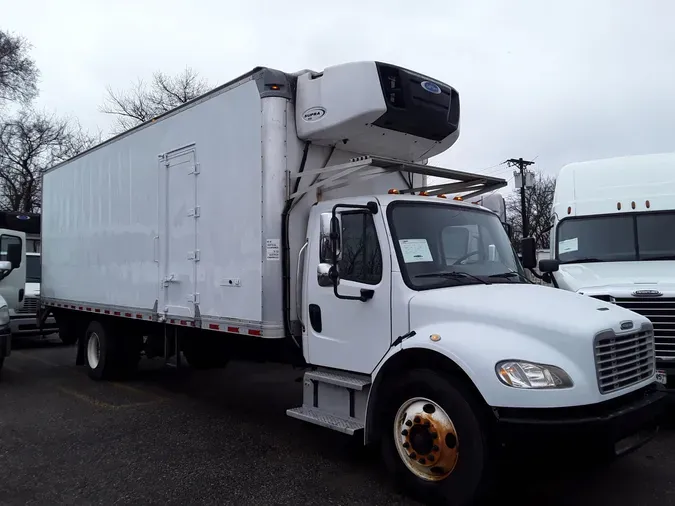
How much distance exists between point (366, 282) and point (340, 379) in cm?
87

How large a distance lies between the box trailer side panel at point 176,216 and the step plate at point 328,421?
103cm

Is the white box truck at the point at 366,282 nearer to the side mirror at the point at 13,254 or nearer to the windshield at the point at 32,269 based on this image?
the side mirror at the point at 13,254

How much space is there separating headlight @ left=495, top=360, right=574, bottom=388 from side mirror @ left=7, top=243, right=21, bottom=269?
9555 millimetres

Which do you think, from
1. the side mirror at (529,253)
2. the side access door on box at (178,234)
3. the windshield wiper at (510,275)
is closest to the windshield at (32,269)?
the side access door on box at (178,234)

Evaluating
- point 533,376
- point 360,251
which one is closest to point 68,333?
point 360,251

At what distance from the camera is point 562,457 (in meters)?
3.70

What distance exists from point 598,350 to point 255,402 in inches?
192

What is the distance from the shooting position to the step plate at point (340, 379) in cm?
476

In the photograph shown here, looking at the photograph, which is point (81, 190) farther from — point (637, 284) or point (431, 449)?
point (637, 284)

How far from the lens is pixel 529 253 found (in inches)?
234

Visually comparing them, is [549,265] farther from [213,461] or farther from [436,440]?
[213,461]

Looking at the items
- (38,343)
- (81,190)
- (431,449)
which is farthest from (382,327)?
(38,343)

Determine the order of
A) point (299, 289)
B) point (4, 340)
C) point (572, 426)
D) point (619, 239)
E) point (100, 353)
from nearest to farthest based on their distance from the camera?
1. point (572, 426)
2. point (299, 289)
3. point (619, 239)
4. point (100, 353)
5. point (4, 340)

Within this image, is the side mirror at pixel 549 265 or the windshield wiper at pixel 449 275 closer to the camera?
the windshield wiper at pixel 449 275
